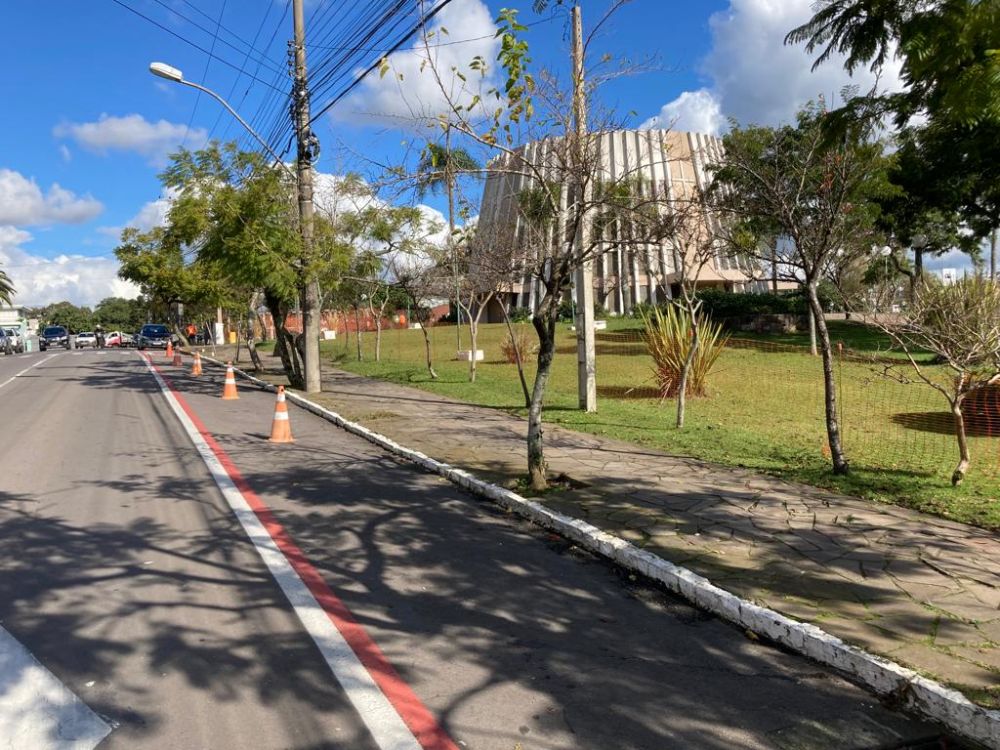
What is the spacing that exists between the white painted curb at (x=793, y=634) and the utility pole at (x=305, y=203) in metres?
11.8

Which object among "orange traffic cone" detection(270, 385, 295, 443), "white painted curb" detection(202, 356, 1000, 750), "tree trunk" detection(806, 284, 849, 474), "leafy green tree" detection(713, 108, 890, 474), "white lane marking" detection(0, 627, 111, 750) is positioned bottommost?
"white lane marking" detection(0, 627, 111, 750)

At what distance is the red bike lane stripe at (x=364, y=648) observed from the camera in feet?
10.6

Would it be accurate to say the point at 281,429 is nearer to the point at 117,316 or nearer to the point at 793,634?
the point at 793,634

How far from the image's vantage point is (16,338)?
172 ft

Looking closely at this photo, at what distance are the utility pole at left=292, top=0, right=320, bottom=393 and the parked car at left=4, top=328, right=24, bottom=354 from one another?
42.5 m

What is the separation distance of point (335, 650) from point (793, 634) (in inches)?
95.4

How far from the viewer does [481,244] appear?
14938mm

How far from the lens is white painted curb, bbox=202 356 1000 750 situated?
323cm

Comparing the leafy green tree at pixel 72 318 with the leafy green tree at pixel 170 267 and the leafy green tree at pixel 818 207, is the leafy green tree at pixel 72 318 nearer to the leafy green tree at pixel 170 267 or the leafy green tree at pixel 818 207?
the leafy green tree at pixel 170 267

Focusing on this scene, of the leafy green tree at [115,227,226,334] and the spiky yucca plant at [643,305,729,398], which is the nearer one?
the spiky yucca plant at [643,305,729,398]

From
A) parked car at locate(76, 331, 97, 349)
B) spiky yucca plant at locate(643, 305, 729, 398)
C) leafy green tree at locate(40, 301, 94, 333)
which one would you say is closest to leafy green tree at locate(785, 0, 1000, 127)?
spiky yucca plant at locate(643, 305, 729, 398)

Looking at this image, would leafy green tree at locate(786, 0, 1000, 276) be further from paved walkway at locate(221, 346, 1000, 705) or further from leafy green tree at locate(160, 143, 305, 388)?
leafy green tree at locate(160, 143, 305, 388)

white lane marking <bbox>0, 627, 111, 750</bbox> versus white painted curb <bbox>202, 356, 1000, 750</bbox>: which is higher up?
white painted curb <bbox>202, 356, 1000, 750</bbox>

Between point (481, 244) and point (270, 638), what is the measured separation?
455 inches
